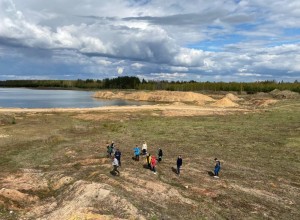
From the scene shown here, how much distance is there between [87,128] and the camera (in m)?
59.6

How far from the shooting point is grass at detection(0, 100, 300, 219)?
25.8 metres

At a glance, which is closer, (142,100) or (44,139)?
(44,139)

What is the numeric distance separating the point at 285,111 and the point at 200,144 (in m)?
50.5

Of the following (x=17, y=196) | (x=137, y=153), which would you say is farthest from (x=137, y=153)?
(x=17, y=196)

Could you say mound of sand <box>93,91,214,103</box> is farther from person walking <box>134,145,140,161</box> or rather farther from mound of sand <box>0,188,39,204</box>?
mound of sand <box>0,188,39,204</box>

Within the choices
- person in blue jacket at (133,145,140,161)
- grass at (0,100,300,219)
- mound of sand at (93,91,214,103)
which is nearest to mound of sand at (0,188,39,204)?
grass at (0,100,300,219)

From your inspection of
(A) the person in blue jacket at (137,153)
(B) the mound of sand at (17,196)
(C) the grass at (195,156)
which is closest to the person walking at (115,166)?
(C) the grass at (195,156)

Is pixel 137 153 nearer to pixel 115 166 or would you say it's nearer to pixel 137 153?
pixel 137 153

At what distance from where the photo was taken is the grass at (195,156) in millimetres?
25766

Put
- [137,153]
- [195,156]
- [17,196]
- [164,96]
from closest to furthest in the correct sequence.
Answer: [17,196]
[137,153]
[195,156]
[164,96]

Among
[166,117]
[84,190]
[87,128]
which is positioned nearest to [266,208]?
[84,190]

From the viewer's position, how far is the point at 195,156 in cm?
4100

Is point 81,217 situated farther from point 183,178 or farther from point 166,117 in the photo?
point 166,117

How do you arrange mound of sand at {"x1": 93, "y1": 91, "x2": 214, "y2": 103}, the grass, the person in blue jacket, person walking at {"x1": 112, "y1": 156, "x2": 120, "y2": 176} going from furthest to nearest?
mound of sand at {"x1": 93, "y1": 91, "x2": 214, "y2": 103} < the person in blue jacket < person walking at {"x1": 112, "y1": 156, "x2": 120, "y2": 176} < the grass
